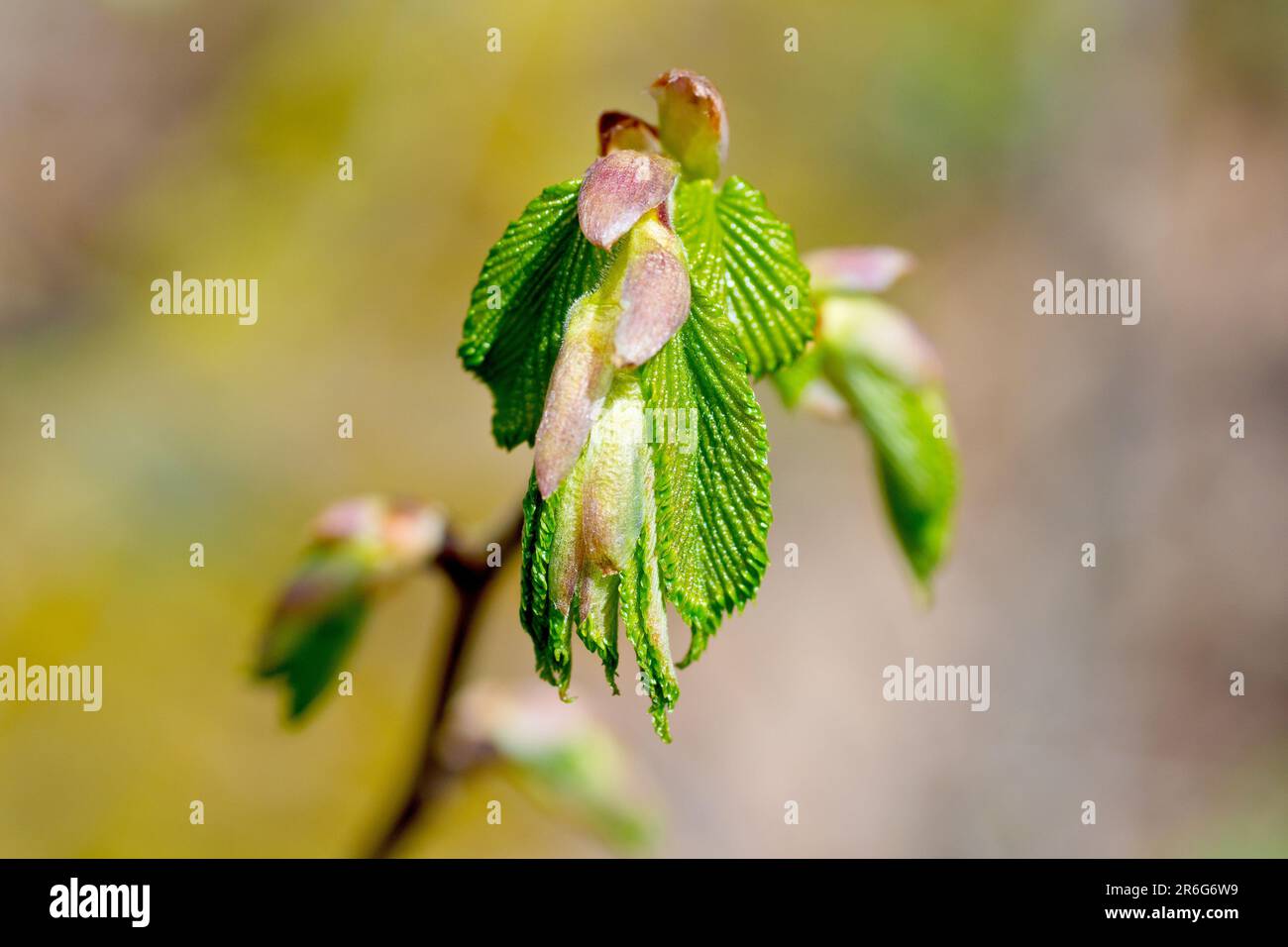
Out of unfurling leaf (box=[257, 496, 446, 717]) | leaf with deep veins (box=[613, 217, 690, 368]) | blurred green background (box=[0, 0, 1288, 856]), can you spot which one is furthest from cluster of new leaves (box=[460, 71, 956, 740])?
blurred green background (box=[0, 0, 1288, 856])

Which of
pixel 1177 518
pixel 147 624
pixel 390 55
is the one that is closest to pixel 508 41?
pixel 390 55

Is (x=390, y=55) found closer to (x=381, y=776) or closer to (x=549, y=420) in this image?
(x=381, y=776)

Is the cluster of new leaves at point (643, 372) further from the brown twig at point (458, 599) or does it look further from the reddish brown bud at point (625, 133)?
the brown twig at point (458, 599)

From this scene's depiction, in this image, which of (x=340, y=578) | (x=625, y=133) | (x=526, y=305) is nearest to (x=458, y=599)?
(x=340, y=578)

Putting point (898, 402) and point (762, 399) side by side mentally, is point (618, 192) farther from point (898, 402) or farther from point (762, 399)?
point (762, 399)

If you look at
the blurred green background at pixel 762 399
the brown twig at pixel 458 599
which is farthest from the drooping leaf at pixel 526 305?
the blurred green background at pixel 762 399

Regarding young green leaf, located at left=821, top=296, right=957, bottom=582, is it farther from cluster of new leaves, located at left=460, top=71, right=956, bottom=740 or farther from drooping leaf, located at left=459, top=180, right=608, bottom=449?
drooping leaf, located at left=459, top=180, right=608, bottom=449

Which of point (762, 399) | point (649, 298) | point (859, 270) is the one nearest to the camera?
point (649, 298)

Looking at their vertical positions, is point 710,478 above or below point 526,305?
below
